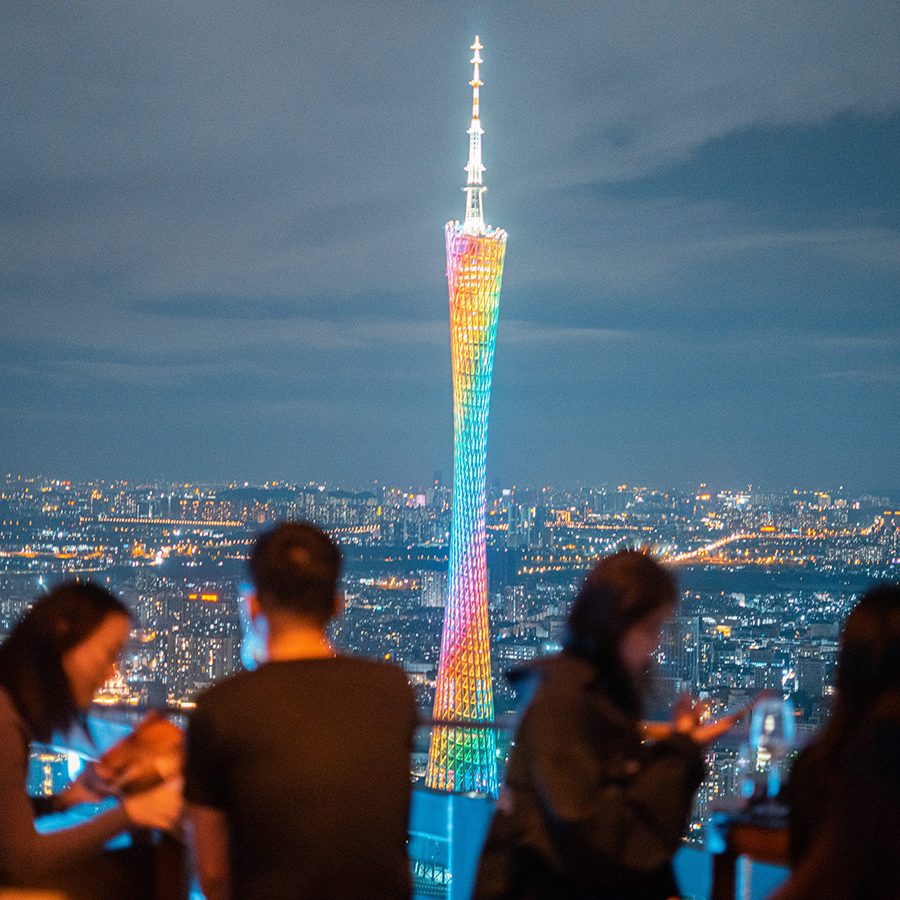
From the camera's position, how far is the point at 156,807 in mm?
1824

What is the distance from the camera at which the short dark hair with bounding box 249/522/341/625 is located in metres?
1.57

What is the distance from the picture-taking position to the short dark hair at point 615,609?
1.62 metres

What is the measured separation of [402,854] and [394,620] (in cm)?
1301

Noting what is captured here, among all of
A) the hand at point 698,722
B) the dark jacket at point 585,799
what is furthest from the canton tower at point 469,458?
the dark jacket at point 585,799

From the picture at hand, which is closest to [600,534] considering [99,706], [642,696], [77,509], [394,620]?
[394,620]

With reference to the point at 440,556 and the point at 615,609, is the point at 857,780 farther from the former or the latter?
the point at 440,556

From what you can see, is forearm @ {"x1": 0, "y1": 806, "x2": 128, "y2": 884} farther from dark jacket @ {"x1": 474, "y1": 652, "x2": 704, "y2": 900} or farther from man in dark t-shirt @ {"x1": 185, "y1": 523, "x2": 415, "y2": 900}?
dark jacket @ {"x1": 474, "y1": 652, "x2": 704, "y2": 900}

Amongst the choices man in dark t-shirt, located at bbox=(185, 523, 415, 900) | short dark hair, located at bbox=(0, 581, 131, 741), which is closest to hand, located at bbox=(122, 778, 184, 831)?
short dark hair, located at bbox=(0, 581, 131, 741)

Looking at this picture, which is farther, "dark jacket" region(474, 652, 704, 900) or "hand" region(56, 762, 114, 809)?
"hand" region(56, 762, 114, 809)

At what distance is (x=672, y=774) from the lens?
160cm

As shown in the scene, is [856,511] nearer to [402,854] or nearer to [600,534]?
[600,534]

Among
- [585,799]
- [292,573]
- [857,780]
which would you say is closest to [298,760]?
[292,573]

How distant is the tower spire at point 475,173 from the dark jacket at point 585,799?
1217 cm

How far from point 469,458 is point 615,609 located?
11411 millimetres
